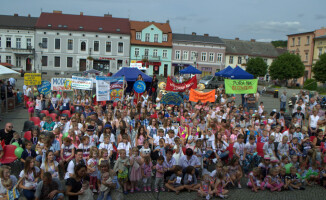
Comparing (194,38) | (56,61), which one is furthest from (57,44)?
(194,38)

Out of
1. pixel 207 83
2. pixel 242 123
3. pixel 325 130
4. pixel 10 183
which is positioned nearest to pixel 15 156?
pixel 10 183

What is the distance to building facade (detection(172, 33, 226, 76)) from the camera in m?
51.6

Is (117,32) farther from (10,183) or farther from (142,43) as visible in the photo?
(10,183)

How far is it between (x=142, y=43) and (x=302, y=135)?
42.3 metres

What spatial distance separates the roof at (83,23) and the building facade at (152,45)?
2.10 m

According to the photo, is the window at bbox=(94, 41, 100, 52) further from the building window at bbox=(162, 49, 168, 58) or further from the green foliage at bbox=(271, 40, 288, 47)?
the green foliage at bbox=(271, 40, 288, 47)

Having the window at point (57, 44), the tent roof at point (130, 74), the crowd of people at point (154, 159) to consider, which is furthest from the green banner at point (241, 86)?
the window at point (57, 44)

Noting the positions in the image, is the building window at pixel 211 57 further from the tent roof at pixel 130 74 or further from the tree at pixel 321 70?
the tent roof at pixel 130 74

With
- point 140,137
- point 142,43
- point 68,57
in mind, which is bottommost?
point 140,137

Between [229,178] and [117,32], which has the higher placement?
[117,32]

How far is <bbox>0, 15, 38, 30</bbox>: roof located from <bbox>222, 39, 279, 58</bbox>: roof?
117 feet

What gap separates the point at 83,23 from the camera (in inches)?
1902

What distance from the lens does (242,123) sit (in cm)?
1109

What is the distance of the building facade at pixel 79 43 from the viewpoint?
1836 inches
